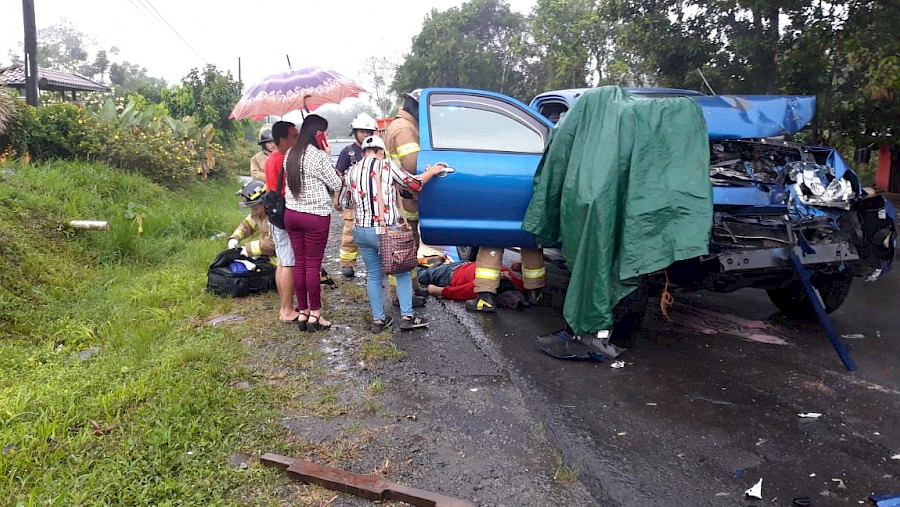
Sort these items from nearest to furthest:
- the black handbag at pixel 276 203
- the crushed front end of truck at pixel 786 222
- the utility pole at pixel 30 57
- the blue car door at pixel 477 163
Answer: the crushed front end of truck at pixel 786 222 → the black handbag at pixel 276 203 → the blue car door at pixel 477 163 → the utility pole at pixel 30 57

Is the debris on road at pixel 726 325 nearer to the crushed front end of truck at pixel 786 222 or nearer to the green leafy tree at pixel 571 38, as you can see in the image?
the crushed front end of truck at pixel 786 222

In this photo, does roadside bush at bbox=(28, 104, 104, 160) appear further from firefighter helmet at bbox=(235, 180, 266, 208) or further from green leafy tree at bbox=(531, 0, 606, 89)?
green leafy tree at bbox=(531, 0, 606, 89)

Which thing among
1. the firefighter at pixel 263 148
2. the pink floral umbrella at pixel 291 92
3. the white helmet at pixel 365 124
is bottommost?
the firefighter at pixel 263 148

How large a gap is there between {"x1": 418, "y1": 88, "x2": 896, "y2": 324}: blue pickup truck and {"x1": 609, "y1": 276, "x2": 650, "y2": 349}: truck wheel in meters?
0.27

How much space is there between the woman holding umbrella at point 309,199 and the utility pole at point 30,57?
8218 mm

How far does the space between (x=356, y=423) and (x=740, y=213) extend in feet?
8.97

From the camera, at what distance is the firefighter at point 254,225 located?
552cm

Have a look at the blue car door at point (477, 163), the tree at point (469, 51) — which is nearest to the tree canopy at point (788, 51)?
the blue car door at point (477, 163)

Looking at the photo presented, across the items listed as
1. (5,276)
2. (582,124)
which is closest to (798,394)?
(582,124)

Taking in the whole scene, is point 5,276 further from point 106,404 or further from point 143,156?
point 143,156

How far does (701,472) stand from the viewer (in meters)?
2.85

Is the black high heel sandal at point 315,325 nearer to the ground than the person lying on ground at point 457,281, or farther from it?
nearer to the ground

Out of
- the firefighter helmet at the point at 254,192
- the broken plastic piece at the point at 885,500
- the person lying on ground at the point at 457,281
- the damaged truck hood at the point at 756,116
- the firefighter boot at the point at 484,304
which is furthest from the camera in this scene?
the person lying on ground at the point at 457,281

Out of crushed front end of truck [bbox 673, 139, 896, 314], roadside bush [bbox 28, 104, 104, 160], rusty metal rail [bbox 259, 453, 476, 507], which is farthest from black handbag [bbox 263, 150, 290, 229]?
roadside bush [bbox 28, 104, 104, 160]
